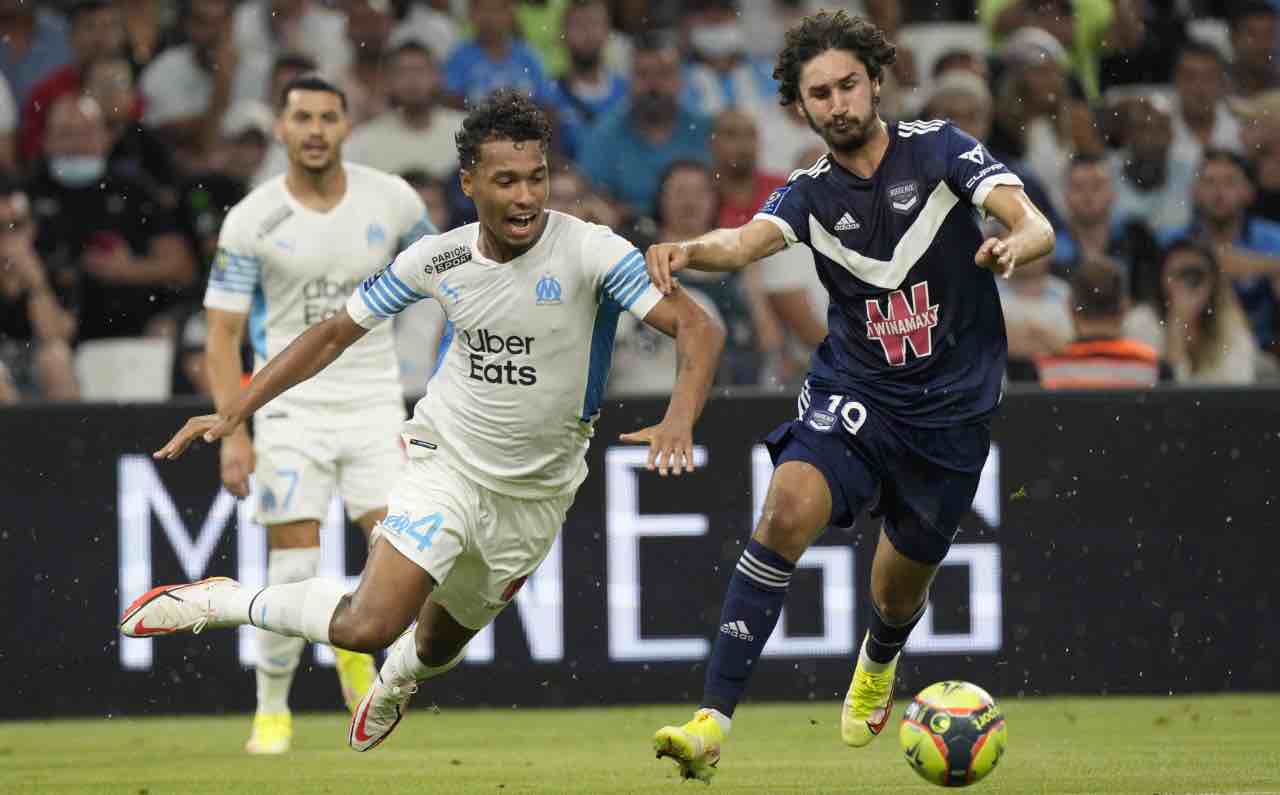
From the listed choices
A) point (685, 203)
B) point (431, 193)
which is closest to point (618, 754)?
point (685, 203)

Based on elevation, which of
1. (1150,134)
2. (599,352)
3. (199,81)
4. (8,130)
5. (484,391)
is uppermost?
(199,81)

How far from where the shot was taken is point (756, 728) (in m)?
9.45

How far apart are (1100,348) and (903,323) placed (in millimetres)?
3577

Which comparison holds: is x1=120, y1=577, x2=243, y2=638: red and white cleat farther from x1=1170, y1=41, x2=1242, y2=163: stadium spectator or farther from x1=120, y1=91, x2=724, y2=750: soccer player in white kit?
x1=1170, y1=41, x2=1242, y2=163: stadium spectator

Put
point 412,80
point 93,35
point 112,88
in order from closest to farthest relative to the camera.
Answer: point 412,80
point 112,88
point 93,35

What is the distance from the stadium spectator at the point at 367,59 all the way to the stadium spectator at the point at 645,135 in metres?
1.48

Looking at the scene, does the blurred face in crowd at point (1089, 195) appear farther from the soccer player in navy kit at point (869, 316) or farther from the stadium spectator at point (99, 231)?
the soccer player in navy kit at point (869, 316)

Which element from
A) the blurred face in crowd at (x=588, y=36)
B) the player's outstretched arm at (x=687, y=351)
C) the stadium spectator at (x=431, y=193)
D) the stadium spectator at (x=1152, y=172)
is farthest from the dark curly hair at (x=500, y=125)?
the stadium spectator at (x=1152, y=172)

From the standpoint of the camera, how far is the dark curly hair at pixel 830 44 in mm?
6969

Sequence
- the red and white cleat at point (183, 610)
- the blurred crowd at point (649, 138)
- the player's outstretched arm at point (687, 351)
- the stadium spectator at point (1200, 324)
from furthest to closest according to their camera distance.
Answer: the blurred crowd at point (649, 138) < the stadium spectator at point (1200, 324) < the red and white cleat at point (183, 610) < the player's outstretched arm at point (687, 351)

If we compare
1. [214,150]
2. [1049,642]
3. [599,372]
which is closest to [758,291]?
[1049,642]

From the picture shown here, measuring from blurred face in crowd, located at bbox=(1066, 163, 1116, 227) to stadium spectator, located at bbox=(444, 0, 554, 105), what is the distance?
3.31 m

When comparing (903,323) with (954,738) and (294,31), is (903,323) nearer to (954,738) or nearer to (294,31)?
(954,738)

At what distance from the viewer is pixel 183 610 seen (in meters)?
7.23
